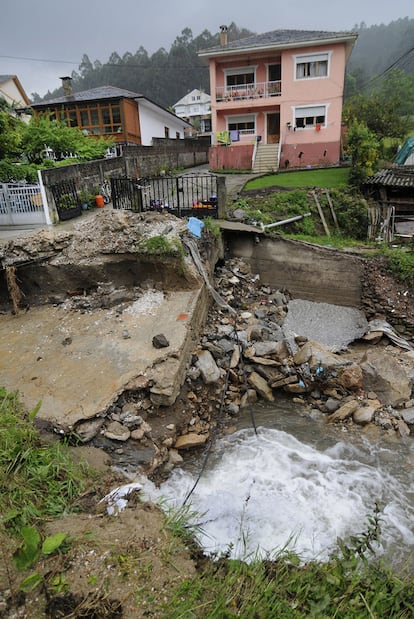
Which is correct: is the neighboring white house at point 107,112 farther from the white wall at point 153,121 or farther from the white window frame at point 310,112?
the white window frame at point 310,112

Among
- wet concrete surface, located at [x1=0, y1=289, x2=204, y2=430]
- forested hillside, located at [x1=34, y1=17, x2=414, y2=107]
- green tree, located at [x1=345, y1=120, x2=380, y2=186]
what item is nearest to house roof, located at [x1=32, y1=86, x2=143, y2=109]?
green tree, located at [x1=345, y1=120, x2=380, y2=186]

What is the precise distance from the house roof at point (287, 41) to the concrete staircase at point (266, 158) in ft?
16.6

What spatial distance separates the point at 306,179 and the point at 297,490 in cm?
1531

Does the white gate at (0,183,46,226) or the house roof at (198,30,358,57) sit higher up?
the house roof at (198,30,358,57)

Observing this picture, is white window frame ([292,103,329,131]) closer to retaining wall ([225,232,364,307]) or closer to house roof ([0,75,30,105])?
retaining wall ([225,232,364,307])

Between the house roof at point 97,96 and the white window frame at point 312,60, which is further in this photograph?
the house roof at point 97,96

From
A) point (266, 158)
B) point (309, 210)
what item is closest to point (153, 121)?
point (266, 158)

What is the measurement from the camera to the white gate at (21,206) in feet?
35.6

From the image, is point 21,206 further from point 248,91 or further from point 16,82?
point 16,82

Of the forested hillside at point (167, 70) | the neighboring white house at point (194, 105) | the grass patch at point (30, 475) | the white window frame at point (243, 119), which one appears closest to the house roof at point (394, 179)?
the white window frame at point (243, 119)

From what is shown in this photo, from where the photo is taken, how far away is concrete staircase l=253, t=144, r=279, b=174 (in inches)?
827

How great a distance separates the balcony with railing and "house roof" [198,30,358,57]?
1.76 meters

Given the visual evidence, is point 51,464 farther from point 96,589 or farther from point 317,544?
point 317,544

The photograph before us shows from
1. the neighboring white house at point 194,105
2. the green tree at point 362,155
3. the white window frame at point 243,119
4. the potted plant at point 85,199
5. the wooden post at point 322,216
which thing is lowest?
the wooden post at point 322,216
